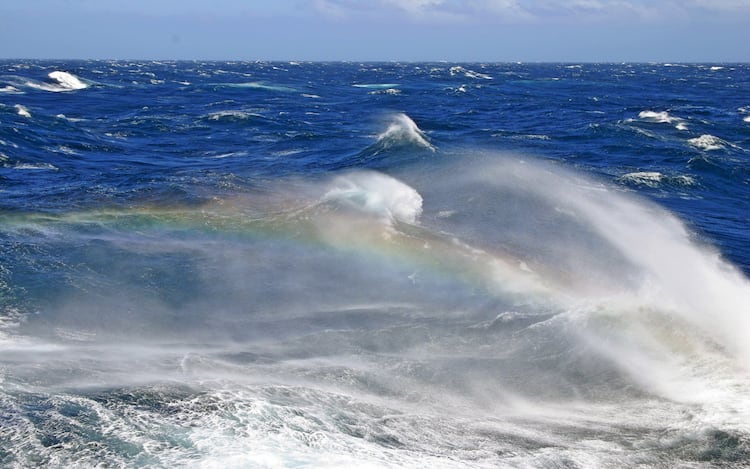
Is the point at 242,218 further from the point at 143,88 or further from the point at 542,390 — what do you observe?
the point at 143,88

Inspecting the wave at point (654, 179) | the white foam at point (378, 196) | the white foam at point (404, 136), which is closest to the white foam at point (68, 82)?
the white foam at point (404, 136)

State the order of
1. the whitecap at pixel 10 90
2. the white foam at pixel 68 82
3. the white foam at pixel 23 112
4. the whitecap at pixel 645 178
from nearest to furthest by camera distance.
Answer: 1. the whitecap at pixel 645 178
2. the white foam at pixel 23 112
3. the whitecap at pixel 10 90
4. the white foam at pixel 68 82

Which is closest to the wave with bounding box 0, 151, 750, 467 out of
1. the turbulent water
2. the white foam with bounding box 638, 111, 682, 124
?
the turbulent water

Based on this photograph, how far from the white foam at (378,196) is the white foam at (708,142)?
21429mm

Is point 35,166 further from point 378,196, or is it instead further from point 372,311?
point 372,311

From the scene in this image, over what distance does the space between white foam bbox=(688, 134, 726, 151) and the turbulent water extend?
518 cm

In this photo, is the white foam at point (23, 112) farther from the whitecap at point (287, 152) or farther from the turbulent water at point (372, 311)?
the whitecap at point (287, 152)

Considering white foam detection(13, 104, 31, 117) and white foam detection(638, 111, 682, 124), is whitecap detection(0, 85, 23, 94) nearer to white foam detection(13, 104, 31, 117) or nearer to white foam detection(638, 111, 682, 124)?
white foam detection(13, 104, 31, 117)

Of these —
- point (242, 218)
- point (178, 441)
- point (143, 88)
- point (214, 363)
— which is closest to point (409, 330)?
point (214, 363)

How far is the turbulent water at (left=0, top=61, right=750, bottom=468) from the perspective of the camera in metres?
9.46

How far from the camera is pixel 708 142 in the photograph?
40656mm

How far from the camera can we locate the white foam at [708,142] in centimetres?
3931

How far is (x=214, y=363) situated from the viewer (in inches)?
467

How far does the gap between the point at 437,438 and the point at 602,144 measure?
3502 centimetres
